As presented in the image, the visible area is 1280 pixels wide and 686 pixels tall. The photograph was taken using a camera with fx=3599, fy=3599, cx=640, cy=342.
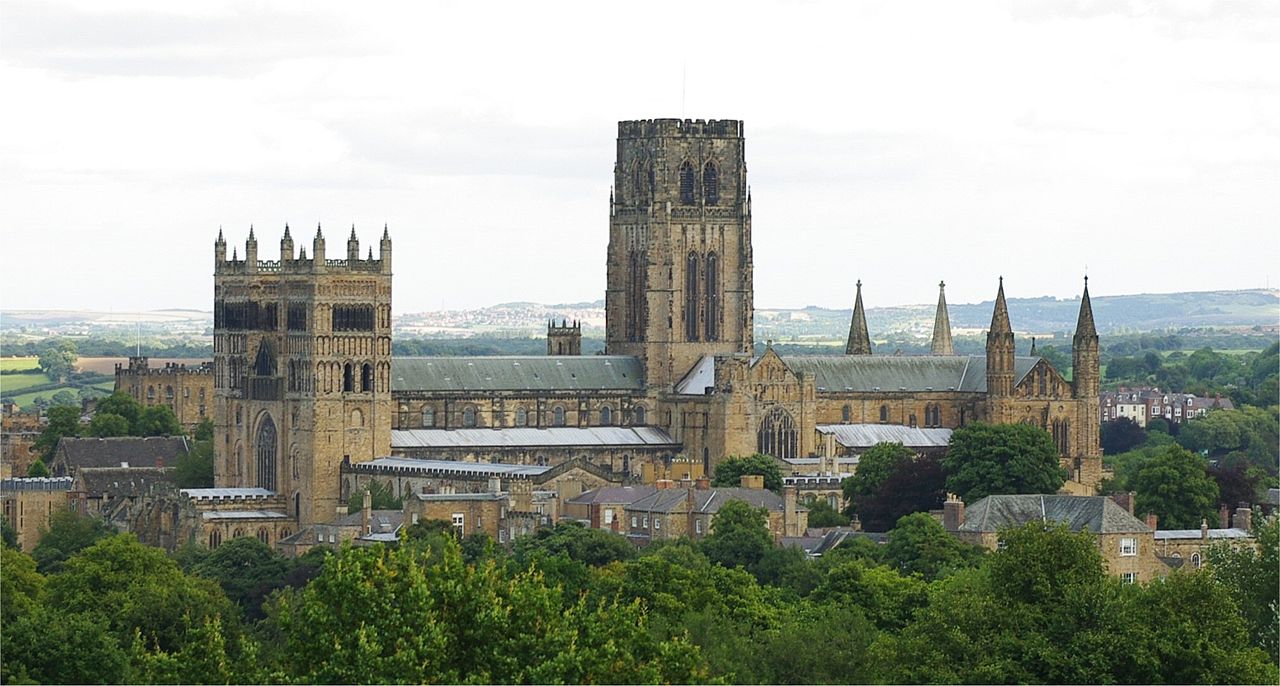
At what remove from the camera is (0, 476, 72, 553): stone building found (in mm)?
Result: 150250

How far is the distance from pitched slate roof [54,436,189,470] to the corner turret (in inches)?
1538

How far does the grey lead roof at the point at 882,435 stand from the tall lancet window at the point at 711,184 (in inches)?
476

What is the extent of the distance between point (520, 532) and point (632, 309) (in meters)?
41.6

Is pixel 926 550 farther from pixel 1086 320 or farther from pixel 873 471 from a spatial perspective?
pixel 1086 320

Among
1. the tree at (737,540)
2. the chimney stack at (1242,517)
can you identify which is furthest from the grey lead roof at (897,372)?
the tree at (737,540)

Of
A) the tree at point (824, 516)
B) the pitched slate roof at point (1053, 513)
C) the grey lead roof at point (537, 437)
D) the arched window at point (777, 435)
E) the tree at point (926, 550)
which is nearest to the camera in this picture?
the tree at point (926, 550)

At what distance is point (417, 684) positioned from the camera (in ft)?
188

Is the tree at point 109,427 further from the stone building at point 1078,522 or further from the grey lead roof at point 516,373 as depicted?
the stone building at point 1078,522

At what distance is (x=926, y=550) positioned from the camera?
109500mm

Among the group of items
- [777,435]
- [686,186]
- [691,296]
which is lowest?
[777,435]

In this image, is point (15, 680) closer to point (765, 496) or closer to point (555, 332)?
point (765, 496)

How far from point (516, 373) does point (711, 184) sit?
1326 cm

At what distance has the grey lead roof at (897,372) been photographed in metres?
163

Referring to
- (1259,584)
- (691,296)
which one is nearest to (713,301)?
(691,296)
